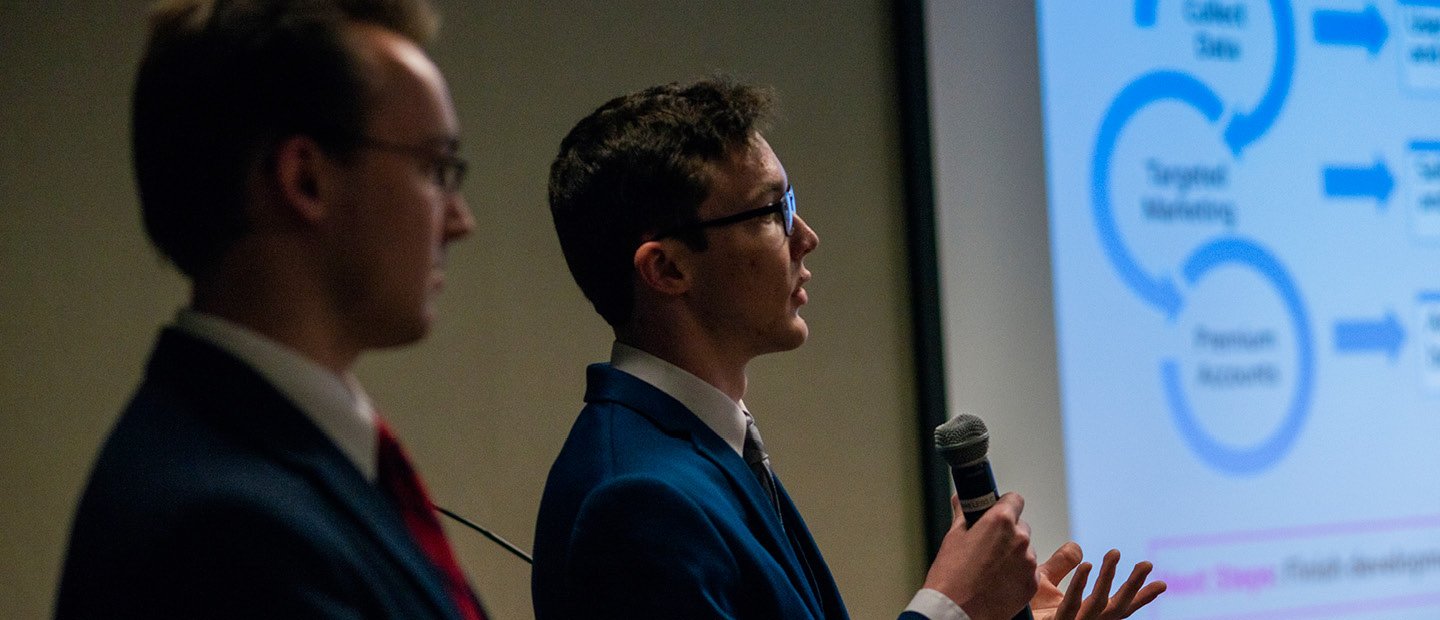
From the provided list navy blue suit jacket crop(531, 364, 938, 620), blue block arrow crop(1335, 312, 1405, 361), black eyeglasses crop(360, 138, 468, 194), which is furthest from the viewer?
blue block arrow crop(1335, 312, 1405, 361)

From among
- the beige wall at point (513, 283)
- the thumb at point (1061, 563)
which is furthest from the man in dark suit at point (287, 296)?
the beige wall at point (513, 283)

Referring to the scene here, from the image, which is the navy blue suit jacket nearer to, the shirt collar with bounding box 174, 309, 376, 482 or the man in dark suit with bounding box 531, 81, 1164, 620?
the man in dark suit with bounding box 531, 81, 1164, 620

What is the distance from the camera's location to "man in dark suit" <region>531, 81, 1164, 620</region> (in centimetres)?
133

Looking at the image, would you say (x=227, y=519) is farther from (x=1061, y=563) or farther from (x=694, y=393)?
(x=1061, y=563)

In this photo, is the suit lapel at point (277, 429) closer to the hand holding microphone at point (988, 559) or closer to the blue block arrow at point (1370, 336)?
the hand holding microphone at point (988, 559)

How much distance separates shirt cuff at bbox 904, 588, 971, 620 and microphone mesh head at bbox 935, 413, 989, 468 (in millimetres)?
159

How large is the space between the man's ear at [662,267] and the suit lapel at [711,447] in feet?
0.35

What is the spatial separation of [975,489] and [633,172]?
519 millimetres

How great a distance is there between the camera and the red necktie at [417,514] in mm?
862

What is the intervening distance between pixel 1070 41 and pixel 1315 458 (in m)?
1.02

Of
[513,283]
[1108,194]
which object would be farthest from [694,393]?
[1108,194]

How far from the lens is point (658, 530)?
1.32 m

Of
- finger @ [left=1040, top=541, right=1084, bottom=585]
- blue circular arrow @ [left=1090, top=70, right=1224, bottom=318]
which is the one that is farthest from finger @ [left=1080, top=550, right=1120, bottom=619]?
blue circular arrow @ [left=1090, top=70, right=1224, bottom=318]

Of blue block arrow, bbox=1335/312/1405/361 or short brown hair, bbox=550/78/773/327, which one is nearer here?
short brown hair, bbox=550/78/773/327
